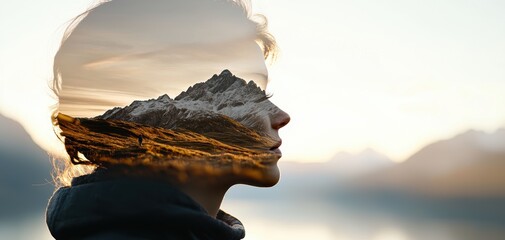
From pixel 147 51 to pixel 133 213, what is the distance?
48 centimetres

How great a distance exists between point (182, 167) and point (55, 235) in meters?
0.46

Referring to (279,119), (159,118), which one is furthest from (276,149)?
(159,118)

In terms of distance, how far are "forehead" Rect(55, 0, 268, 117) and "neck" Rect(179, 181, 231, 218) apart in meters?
0.29

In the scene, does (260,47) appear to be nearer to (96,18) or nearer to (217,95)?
(217,95)

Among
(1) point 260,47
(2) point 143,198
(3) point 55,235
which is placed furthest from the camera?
(1) point 260,47

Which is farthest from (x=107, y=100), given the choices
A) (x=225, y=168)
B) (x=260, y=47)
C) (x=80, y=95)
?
(x=260, y=47)

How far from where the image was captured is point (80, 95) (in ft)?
5.97

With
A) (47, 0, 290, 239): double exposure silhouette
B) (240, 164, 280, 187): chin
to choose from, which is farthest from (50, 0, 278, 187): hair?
(240, 164, 280, 187): chin

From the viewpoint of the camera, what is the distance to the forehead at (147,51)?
1784 mm

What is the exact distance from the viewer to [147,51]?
5.90ft

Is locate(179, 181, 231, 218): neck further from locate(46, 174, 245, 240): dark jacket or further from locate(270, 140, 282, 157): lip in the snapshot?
locate(270, 140, 282, 157): lip

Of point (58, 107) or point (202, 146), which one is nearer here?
point (202, 146)

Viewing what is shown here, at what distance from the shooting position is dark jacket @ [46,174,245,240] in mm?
1761

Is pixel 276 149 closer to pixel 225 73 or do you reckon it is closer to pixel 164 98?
pixel 225 73
